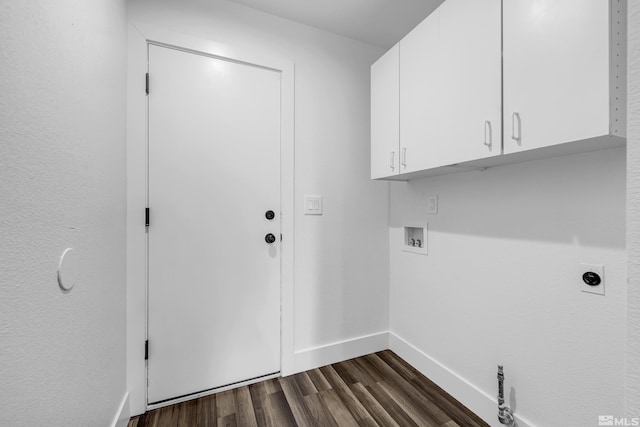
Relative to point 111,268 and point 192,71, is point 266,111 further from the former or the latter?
point 111,268

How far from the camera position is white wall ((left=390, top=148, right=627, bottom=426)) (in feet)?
3.16

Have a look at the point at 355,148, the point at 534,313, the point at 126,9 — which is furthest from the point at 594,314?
the point at 126,9

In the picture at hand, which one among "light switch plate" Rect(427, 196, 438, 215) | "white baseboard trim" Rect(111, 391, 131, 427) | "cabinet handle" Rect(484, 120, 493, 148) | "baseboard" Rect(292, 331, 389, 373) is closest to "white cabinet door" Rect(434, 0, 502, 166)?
"cabinet handle" Rect(484, 120, 493, 148)

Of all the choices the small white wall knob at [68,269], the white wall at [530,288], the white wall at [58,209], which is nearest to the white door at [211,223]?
the white wall at [58,209]

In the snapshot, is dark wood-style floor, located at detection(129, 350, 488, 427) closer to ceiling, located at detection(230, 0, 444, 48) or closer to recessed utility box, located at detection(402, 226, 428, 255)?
recessed utility box, located at detection(402, 226, 428, 255)

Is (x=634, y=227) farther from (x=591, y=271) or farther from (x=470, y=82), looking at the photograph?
(x=470, y=82)

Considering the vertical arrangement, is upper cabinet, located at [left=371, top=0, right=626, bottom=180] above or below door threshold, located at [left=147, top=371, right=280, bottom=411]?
above

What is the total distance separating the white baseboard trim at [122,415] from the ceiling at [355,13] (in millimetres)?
2367

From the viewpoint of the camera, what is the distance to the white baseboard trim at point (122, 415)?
4.01 ft

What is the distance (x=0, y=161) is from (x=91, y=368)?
84cm

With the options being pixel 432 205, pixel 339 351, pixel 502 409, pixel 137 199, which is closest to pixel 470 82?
pixel 432 205

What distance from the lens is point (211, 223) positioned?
1.61 meters

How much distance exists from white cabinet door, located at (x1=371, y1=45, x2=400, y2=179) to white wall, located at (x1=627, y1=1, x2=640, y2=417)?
1.12 meters

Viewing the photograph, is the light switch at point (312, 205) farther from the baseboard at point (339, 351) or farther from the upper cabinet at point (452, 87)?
the baseboard at point (339, 351)
